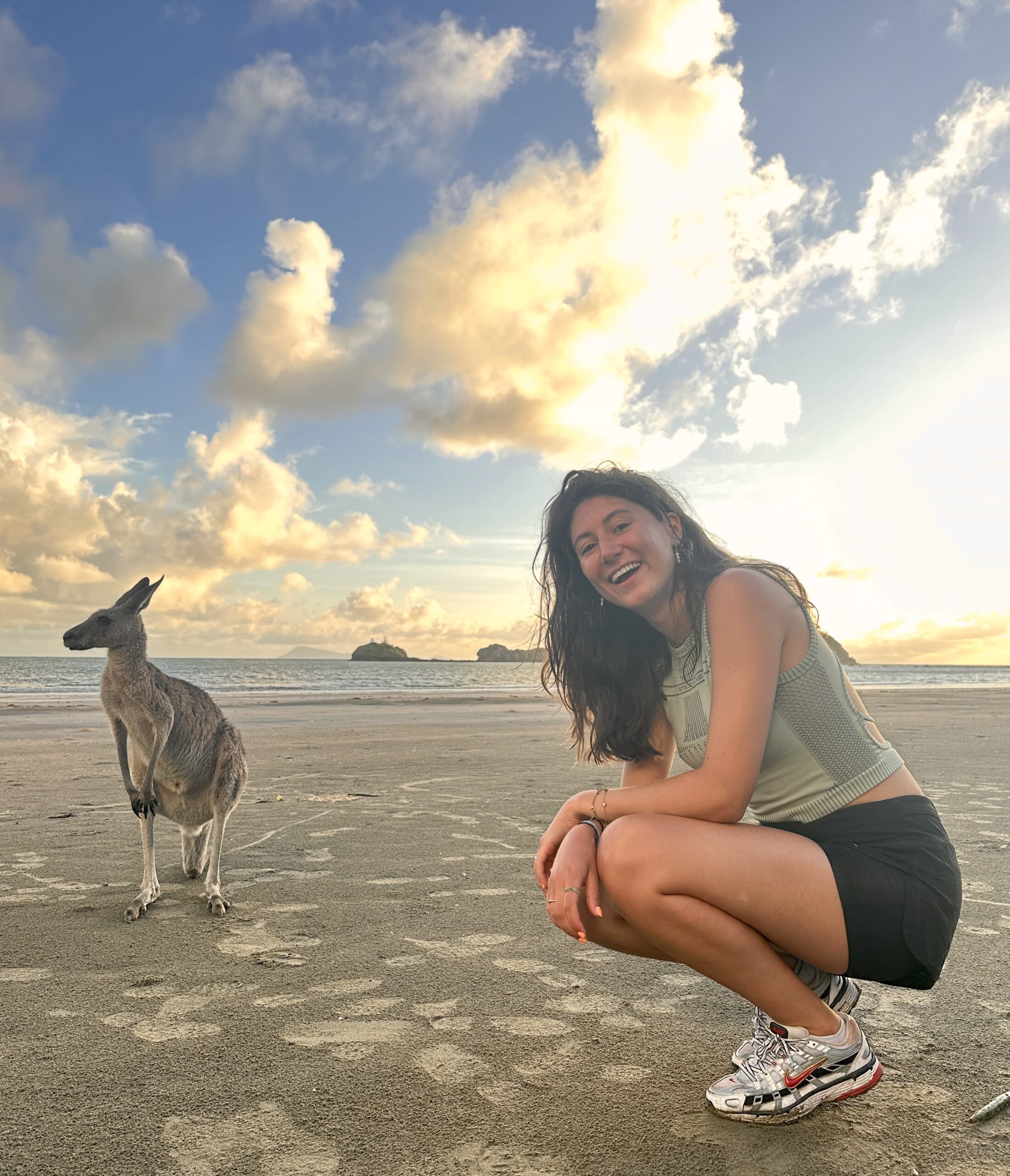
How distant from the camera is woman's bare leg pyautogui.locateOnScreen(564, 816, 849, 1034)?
2.53 metres

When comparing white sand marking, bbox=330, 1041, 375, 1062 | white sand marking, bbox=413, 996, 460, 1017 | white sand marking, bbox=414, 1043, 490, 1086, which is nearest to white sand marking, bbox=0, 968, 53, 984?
white sand marking, bbox=330, 1041, 375, 1062

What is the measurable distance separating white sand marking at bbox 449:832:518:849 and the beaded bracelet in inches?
120

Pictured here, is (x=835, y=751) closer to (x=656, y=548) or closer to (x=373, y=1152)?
(x=656, y=548)

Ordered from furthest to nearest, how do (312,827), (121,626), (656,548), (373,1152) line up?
1. (312,827)
2. (121,626)
3. (656,548)
4. (373,1152)

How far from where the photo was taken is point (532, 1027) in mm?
3010

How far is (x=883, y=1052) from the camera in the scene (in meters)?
2.88

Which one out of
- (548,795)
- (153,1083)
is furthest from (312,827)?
(153,1083)

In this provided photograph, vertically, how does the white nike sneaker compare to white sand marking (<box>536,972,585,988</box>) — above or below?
above

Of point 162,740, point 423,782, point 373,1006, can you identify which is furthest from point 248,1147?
point 423,782

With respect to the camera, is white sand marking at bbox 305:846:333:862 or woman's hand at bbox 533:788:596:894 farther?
white sand marking at bbox 305:846:333:862

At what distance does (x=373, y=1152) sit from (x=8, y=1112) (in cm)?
113

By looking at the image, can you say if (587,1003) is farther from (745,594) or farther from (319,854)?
(319,854)

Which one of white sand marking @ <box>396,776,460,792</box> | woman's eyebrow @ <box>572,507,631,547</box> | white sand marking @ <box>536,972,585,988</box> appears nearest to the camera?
woman's eyebrow @ <box>572,507,631,547</box>

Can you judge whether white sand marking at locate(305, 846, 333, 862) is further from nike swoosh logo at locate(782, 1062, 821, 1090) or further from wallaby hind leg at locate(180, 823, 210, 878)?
nike swoosh logo at locate(782, 1062, 821, 1090)
